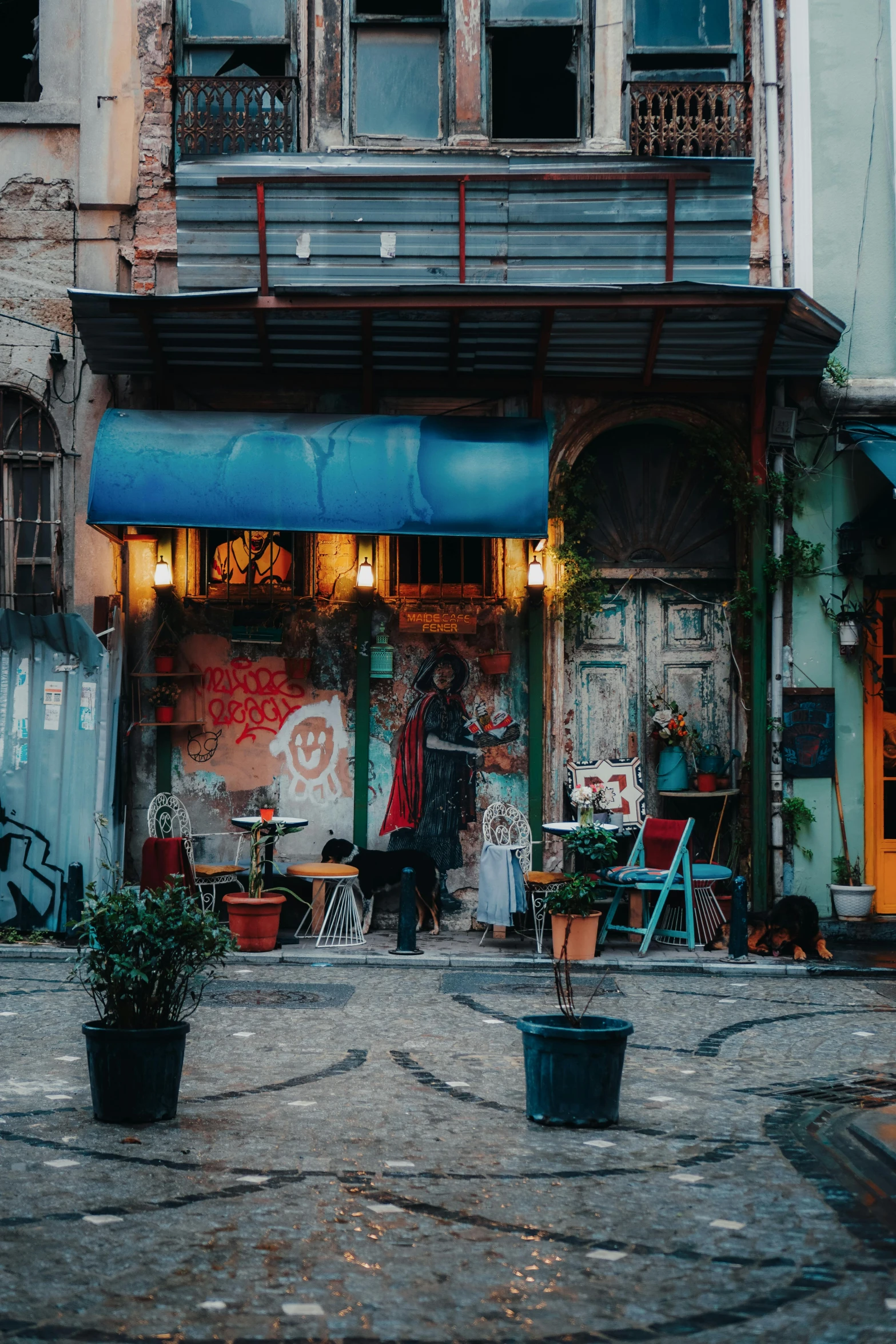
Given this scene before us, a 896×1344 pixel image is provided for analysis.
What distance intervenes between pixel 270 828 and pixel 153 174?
21.5 feet

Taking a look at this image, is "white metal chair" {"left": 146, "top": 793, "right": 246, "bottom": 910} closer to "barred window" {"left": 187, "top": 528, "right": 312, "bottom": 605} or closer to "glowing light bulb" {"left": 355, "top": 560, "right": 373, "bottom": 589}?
"barred window" {"left": 187, "top": 528, "right": 312, "bottom": 605}

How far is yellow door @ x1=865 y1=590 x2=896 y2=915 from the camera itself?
13.2m

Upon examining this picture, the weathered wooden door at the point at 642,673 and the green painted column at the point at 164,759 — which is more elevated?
the weathered wooden door at the point at 642,673

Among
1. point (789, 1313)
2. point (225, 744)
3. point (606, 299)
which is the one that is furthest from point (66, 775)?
point (789, 1313)

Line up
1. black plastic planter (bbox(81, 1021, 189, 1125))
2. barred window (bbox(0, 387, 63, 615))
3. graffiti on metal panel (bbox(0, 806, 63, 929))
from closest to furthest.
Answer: black plastic planter (bbox(81, 1021, 189, 1125))
graffiti on metal panel (bbox(0, 806, 63, 929))
barred window (bbox(0, 387, 63, 615))

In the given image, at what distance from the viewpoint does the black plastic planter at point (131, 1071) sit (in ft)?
20.4

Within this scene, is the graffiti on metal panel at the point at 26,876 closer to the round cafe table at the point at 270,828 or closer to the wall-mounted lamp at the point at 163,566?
the round cafe table at the point at 270,828

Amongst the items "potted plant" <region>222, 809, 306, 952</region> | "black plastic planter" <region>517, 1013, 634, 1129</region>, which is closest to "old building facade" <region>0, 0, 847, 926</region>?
"potted plant" <region>222, 809, 306, 952</region>

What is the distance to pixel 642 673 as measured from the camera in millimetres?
13742

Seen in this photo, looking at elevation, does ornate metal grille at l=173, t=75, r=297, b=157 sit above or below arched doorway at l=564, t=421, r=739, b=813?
above

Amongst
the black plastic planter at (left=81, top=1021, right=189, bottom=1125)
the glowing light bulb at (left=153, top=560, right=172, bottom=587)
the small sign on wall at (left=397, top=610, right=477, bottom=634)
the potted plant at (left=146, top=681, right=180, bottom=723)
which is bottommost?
the black plastic planter at (left=81, top=1021, right=189, bottom=1125)

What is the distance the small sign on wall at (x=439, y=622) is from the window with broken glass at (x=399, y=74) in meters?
4.74

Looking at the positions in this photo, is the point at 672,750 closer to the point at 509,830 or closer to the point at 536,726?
the point at 536,726

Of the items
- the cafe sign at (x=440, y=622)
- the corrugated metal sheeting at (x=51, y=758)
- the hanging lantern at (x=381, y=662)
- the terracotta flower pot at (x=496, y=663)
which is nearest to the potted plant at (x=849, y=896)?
the terracotta flower pot at (x=496, y=663)
